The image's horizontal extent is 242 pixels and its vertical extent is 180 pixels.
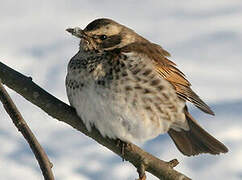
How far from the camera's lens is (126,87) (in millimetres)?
5047

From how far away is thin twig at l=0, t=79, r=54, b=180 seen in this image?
3805 millimetres

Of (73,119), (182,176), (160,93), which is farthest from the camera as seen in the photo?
(160,93)

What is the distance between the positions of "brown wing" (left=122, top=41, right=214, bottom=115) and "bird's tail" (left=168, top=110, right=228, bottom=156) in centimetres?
41

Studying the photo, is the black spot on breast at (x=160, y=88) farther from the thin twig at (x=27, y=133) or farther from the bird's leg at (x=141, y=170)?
the thin twig at (x=27, y=133)

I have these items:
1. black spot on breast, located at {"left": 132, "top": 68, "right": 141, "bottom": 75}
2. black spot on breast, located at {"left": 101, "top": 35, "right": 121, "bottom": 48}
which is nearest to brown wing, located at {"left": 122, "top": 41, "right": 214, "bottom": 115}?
black spot on breast, located at {"left": 101, "top": 35, "right": 121, "bottom": 48}

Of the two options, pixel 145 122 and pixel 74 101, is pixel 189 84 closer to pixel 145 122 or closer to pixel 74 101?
pixel 145 122

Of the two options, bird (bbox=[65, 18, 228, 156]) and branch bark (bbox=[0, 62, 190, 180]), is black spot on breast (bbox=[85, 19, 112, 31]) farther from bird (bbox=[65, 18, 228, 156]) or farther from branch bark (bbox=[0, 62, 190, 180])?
branch bark (bbox=[0, 62, 190, 180])

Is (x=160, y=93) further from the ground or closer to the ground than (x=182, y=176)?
further from the ground

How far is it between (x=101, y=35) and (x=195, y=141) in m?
2.09

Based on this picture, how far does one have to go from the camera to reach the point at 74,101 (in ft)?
17.0

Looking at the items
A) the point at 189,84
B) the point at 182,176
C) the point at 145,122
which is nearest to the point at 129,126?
the point at 145,122

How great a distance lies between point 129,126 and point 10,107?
151cm

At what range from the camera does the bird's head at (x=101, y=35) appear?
5594 millimetres

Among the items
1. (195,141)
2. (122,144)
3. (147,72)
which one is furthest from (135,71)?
(195,141)
